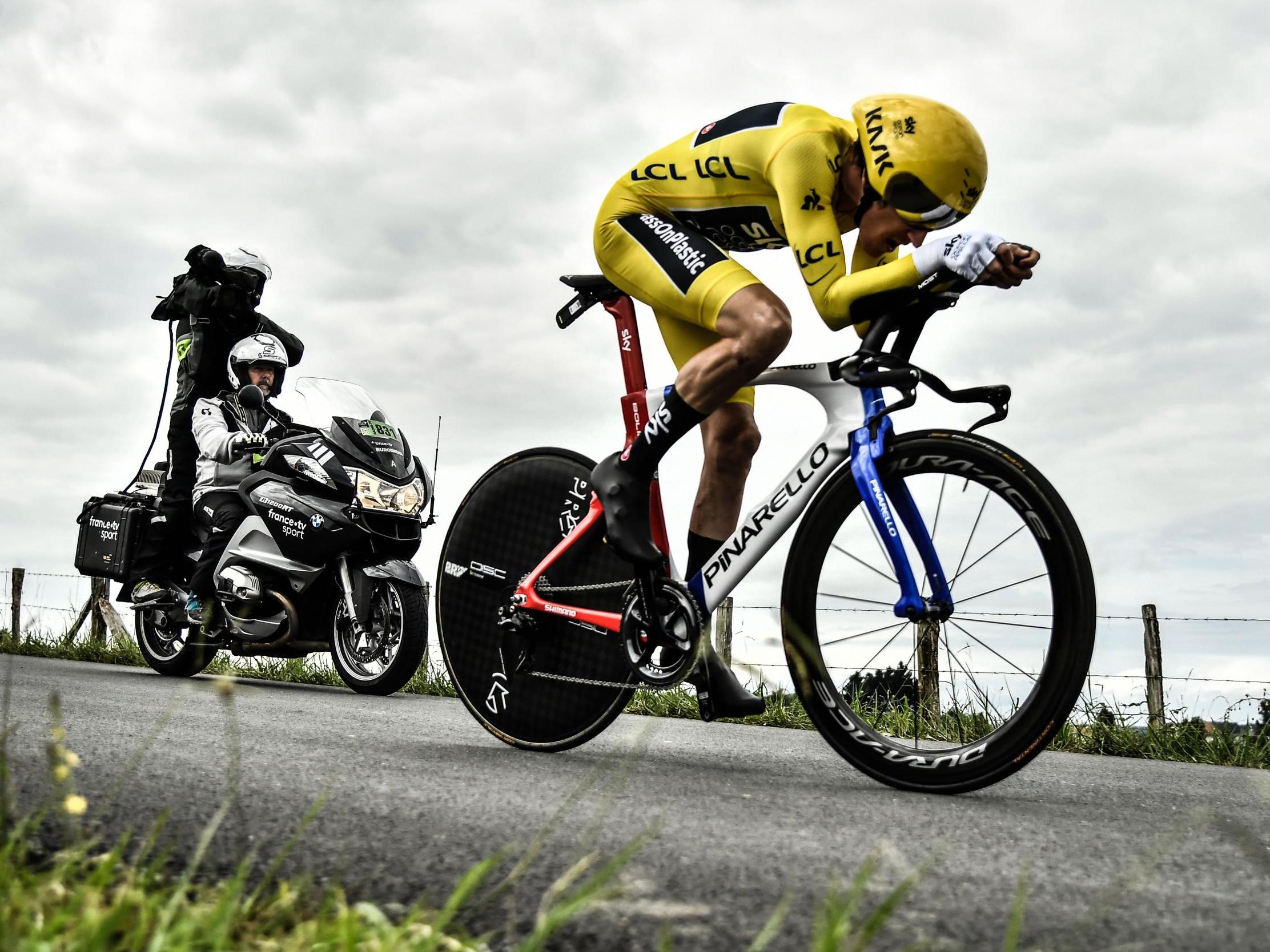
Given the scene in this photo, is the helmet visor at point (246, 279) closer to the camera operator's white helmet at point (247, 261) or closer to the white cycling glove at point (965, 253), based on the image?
the camera operator's white helmet at point (247, 261)

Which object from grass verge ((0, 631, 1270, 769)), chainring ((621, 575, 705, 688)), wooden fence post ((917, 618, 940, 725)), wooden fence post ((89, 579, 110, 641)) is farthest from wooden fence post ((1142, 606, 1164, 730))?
wooden fence post ((89, 579, 110, 641))

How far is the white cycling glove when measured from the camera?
2.77 meters

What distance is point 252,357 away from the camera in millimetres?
8539

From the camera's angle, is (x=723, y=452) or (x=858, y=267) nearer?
(x=858, y=267)

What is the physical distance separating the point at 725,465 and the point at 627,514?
0.51 metres

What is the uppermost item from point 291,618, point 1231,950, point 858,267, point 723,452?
point 858,267

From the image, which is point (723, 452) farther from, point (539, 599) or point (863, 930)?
point (863, 930)

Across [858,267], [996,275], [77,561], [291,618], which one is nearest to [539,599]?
[858,267]

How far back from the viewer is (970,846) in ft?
7.04

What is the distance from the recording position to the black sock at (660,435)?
3277 mm

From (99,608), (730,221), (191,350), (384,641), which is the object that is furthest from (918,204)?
(99,608)

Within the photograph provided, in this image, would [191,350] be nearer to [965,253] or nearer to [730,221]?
[730,221]

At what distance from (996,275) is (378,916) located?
2.11m

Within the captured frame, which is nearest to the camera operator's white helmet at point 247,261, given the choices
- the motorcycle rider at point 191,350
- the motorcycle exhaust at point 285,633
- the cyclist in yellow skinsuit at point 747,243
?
the motorcycle rider at point 191,350
